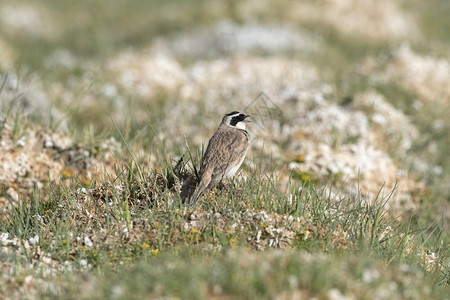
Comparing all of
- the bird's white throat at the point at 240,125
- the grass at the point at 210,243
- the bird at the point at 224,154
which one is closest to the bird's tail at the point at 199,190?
the bird at the point at 224,154

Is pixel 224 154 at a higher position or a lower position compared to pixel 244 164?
higher

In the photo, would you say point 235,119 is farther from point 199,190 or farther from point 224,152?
point 199,190

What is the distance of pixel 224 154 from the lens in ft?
22.9

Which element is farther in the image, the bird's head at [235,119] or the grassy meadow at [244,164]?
the bird's head at [235,119]

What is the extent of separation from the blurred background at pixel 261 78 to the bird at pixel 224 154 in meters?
0.27

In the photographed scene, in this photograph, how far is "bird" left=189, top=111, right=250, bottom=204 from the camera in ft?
21.5

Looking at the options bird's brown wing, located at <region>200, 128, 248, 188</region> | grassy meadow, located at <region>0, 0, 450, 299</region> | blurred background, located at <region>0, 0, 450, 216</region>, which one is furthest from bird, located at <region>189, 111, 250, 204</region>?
blurred background, located at <region>0, 0, 450, 216</region>

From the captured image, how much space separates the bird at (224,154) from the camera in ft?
21.5

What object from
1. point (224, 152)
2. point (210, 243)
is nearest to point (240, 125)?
point (224, 152)

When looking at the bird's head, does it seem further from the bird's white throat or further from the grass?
the grass

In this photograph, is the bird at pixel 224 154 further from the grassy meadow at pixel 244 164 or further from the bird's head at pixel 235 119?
the grassy meadow at pixel 244 164

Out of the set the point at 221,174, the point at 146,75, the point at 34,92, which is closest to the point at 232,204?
the point at 221,174

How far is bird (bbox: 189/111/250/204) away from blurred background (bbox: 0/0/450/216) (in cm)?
27

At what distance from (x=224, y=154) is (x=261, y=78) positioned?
27.5ft
